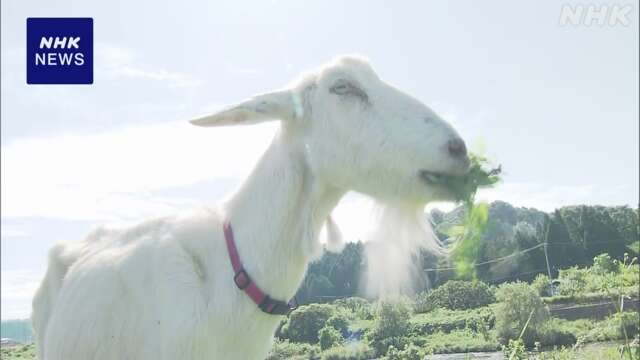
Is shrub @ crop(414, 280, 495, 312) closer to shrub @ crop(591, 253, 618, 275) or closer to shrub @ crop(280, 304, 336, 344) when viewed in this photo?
shrub @ crop(280, 304, 336, 344)

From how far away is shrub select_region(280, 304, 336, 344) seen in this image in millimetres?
29828

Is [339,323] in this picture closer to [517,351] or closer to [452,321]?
[452,321]

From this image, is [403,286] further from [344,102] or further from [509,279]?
[509,279]

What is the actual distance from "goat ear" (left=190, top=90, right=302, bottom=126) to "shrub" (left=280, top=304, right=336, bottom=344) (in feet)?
87.0

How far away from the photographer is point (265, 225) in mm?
3361

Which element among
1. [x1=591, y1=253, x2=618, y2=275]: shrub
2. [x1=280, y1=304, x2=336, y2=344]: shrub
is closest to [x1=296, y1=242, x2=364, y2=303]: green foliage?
[x1=591, y1=253, x2=618, y2=275]: shrub

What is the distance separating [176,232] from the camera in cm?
352

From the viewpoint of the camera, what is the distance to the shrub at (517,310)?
21055 mm

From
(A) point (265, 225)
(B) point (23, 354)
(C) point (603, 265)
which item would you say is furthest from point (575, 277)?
(B) point (23, 354)

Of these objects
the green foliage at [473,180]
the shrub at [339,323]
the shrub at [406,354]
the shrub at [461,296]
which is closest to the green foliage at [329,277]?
the green foliage at [473,180]

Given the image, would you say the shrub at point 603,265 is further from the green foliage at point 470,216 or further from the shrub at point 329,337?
the shrub at point 329,337

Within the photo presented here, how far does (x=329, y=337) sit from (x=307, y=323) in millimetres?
3626

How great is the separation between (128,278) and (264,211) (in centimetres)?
83

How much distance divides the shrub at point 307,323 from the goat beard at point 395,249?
85.7 ft
